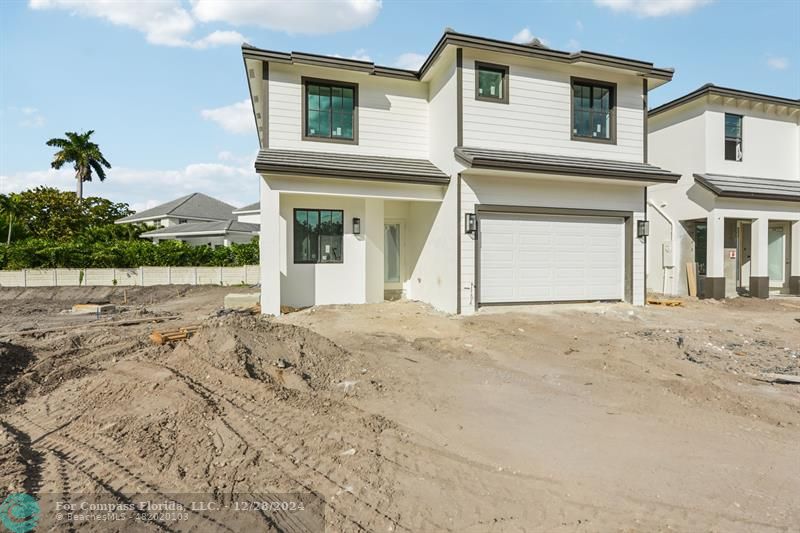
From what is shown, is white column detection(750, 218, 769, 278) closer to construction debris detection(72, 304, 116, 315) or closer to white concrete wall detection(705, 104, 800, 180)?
white concrete wall detection(705, 104, 800, 180)

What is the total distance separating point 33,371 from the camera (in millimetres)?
6082

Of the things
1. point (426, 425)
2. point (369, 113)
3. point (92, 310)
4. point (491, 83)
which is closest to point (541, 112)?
point (491, 83)

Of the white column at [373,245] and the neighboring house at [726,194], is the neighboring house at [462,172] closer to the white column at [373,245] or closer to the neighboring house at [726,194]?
the white column at [373,245]

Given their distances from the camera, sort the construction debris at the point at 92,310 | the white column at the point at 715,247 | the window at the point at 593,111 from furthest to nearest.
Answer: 1. the white column at the point at 715,247
2. the construction debris at the point at 92,310
3. the window at the point at 593,111

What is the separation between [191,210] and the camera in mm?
34531

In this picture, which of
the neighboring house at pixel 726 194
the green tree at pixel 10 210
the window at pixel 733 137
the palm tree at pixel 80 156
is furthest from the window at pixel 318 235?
the palm tree at pixel 80 156

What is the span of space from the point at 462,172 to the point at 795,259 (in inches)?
501

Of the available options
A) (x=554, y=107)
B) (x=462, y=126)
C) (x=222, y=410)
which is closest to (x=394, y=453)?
(x=222, y=410)

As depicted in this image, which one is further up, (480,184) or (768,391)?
(480,184)

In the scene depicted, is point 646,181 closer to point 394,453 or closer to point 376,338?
point 376,338

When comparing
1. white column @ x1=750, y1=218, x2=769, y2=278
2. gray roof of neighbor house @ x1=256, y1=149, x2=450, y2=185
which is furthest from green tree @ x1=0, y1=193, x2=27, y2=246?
white column @ x1=750, y1=218, x2=769, y2=278

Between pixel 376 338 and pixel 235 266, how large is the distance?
13.9m

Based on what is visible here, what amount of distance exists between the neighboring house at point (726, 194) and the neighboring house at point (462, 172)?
3.25 m

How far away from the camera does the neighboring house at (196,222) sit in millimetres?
27062
